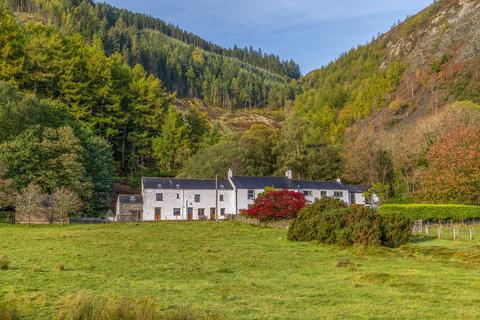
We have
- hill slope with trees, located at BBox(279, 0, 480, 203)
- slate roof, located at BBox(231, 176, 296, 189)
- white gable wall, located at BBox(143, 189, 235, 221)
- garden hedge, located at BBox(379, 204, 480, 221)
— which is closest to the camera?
garden hedge, located at BBox(379, 204, 480, 221)

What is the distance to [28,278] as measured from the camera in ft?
53.5

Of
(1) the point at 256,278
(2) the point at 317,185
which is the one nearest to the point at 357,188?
(2) the point at 317,185

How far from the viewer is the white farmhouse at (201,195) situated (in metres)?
65.4

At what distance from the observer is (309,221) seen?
3359 cm

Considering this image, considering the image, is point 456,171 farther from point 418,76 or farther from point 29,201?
point 418,76

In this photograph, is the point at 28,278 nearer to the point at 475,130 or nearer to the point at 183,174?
the point at 475,130

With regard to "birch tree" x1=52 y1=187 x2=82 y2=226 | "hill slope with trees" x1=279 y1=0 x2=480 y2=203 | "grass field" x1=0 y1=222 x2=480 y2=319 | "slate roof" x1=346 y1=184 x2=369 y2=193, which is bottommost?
"grass field" x1=0 y1=222 x2=480 y2=319

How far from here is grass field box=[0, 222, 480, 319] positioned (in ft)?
39.6

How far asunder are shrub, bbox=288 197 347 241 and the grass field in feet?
11.5

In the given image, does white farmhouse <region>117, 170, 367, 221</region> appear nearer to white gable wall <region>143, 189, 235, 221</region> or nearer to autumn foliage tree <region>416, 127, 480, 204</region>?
white gable wall <region>143, 189, 235, 221</region>

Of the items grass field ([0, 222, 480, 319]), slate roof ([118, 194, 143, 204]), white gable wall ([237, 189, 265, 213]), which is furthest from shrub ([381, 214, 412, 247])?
slate roof ([118, 194, 143, 204])

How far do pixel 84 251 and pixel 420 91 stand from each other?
137 metres

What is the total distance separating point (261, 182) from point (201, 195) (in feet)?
30.7

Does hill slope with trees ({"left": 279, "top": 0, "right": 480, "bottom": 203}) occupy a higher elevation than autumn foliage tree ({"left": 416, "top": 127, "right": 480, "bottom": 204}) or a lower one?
higher
